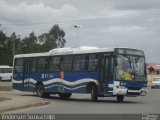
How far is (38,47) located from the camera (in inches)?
4759

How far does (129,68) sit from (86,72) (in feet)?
9.29

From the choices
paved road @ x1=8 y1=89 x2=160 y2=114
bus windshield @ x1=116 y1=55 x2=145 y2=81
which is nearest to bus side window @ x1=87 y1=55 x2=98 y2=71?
bus windshield @ x1=116 y1=55 x2=145 y2=81

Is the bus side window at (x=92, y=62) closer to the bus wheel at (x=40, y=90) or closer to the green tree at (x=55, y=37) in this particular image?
the bus wheel at (x=40, y=90)

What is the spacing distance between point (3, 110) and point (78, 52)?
961cm

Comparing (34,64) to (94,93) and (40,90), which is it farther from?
(94,93)

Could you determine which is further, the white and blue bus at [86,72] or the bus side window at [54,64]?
the bus side window at [54,64]

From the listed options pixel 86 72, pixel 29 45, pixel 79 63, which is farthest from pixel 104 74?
pixel 29 45

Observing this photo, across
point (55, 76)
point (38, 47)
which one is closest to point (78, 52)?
point (55, 76)

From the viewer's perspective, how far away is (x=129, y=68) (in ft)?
87.3

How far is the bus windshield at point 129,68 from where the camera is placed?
26.4 metres

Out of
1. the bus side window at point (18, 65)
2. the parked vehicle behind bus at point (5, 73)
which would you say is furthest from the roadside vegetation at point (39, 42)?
the bus side window at point (18, 65)

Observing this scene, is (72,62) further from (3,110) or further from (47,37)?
(47,37)

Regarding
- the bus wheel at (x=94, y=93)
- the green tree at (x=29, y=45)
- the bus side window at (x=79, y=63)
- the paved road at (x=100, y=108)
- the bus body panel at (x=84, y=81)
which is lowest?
the paved road at (x=100, y=108)

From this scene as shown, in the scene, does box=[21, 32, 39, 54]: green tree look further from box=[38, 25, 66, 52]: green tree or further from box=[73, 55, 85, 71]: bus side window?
box=[73, 55, 85, 71]: bus side window
